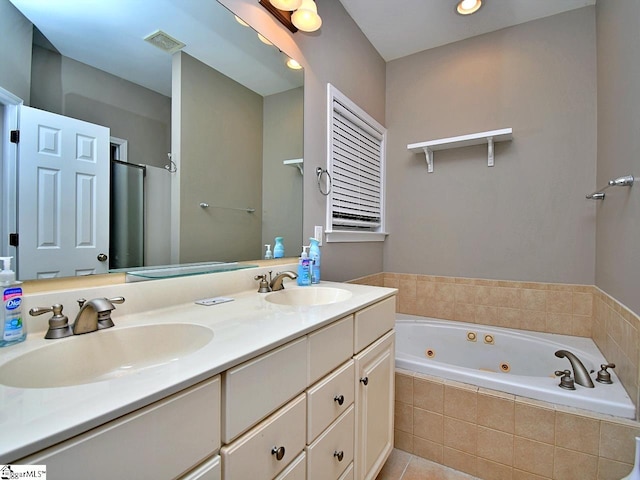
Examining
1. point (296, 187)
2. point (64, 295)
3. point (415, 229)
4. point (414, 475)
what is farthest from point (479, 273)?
point (64, 295)

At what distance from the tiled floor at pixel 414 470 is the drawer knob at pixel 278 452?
41.2 inches

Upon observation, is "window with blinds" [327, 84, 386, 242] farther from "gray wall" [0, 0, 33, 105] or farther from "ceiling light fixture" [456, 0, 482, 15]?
"gray wall" [0, 0, 33, 105]

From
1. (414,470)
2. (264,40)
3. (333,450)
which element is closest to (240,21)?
(264,40)

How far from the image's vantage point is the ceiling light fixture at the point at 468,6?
1938 millimetres

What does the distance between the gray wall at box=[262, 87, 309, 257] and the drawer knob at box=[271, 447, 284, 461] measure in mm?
969

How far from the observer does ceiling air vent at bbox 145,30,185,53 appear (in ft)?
3.48

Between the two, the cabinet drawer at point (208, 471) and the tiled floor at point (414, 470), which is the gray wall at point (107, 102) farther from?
the tiled floor at point (414, 470)

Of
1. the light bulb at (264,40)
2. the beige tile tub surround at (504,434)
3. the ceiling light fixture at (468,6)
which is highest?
the ceiling light fixture at (468,6)

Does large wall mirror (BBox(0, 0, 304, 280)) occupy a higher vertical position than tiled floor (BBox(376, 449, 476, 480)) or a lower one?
higher

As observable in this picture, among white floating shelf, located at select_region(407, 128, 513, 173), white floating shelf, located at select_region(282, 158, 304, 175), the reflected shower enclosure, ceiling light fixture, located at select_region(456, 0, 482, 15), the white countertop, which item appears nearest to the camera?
the white countertop

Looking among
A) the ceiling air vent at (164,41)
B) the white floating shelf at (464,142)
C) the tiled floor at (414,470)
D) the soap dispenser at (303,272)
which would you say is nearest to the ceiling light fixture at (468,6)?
the white floating shelf at (464,142)

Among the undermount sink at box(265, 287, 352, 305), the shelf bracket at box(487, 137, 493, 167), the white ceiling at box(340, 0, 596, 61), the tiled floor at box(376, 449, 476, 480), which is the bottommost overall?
the tiled floor at box(376, 449, 476, 480)

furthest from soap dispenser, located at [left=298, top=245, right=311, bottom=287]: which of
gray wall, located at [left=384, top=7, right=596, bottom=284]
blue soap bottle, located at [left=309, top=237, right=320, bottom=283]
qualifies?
gray wall, located at [left=384, top=7, right=596, bottom=284]

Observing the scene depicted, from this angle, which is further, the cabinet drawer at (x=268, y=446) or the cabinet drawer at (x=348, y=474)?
the cabinet drawer at (x=348, y=474)
